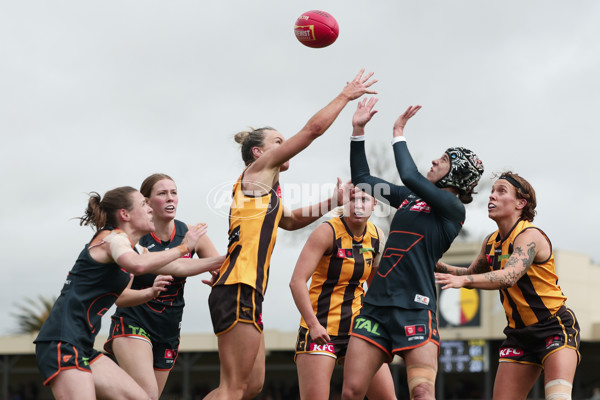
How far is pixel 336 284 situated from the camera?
7.92m

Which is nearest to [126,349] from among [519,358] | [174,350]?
[174,350]

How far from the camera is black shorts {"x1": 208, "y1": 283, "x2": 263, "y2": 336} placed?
6.35 m

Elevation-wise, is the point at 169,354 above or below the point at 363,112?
below

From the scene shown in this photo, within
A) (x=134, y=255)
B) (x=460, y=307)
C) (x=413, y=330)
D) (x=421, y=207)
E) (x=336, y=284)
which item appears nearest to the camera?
(x=134, y=255)

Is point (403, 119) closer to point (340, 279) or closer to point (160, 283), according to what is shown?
point (340, 279)

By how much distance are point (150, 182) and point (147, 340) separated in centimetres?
149

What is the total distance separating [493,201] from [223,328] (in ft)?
9.76

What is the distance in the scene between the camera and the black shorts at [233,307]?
6.35m

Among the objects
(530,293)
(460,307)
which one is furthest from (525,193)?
(460,307)

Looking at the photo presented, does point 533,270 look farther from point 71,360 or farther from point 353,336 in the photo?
point 71,360

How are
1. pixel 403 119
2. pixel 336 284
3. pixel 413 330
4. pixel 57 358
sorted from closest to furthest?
pixel 57 358, pixel 413 330, pixel 403 119, pixel 336 284

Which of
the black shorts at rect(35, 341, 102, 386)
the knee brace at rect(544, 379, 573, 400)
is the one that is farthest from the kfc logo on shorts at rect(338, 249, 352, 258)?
the black shorts at rect(35, 341, 102, 386)

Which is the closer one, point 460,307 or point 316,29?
point 316,29

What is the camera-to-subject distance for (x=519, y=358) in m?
7.76
